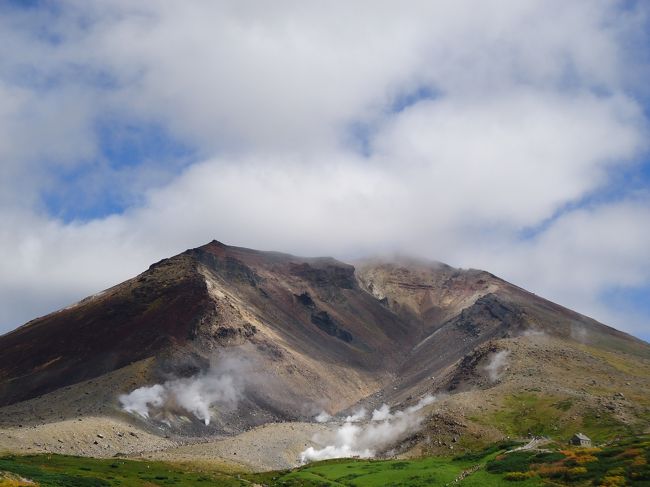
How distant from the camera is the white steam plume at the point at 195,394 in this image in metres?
155

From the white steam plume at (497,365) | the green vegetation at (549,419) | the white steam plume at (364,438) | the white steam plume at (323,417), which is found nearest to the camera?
the green vegetation at (549,419)

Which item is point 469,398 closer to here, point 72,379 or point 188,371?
point 188,371

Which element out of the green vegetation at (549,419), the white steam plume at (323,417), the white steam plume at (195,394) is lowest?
the white steam plume at (323,417)

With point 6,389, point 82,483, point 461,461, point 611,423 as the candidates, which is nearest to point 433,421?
point 611,423

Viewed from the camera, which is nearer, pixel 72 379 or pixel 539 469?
pixel 539 469

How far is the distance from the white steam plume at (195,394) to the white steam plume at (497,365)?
221 ft

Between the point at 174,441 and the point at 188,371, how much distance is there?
44614 mm

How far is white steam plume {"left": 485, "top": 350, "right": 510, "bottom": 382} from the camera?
521ft

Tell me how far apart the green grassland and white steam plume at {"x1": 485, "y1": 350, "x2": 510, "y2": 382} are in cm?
7016

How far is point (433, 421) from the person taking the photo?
399ft

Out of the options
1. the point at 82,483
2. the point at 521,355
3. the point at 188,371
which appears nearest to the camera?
the point at 82,483

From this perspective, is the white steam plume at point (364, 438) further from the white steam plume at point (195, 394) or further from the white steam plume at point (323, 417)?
the white steam plume at point (195, 394)

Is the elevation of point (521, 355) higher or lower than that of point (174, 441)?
higher

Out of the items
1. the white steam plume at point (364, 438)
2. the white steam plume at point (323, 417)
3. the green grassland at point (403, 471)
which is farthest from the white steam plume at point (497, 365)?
the green grassland at point (403, 471)
